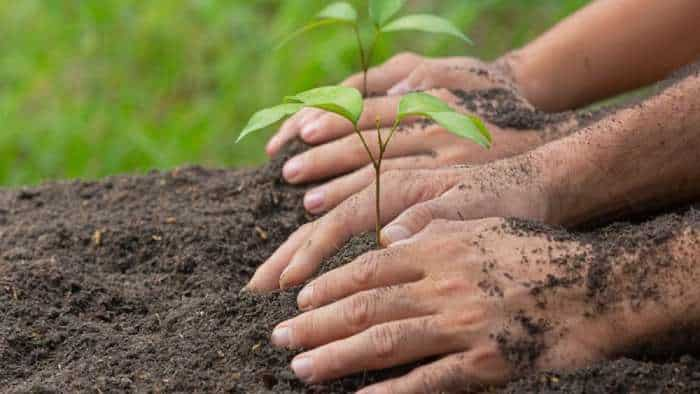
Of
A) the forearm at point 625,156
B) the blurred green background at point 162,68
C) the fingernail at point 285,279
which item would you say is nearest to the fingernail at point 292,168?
the fingernail at point 285,279

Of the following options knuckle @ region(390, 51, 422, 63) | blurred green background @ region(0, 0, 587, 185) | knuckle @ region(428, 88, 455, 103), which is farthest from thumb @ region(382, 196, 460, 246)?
blurred green background @ region(0, 0, 587, 185)

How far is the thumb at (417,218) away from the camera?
1648mm

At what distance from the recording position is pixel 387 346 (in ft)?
4.69

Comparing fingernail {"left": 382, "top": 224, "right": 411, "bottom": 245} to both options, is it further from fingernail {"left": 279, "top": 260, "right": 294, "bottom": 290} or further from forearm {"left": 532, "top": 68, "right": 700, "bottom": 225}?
forearm {"left": 532, "top": 68, "right": 700, "bottom": 225}

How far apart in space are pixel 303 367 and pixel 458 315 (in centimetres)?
25

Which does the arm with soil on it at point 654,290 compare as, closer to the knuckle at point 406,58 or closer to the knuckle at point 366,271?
the knuckle at point 366,271

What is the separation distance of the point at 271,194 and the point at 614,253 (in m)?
0.88

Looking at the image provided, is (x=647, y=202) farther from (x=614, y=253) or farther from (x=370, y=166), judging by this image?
(x=370, y=166)

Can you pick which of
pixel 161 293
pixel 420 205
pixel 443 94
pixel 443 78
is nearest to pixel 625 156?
pixel 420 205

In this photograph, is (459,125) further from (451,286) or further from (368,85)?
(368,85)

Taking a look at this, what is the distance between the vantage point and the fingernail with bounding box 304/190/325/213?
80.6 inches

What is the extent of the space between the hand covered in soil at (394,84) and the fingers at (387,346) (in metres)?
0.83

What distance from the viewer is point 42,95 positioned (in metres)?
A: 4.40

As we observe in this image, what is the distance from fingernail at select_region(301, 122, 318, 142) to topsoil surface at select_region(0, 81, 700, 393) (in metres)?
0.09
